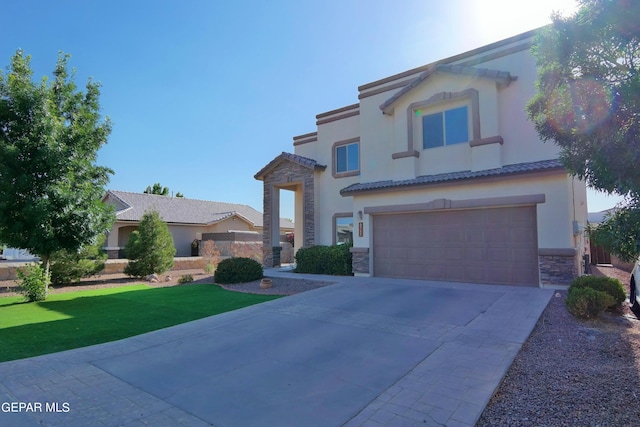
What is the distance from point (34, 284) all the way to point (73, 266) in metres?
4.19

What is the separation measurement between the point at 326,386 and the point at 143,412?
2135 millimetres

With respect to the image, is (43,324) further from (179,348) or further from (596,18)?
(596,18)

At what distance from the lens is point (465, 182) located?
12.5 m

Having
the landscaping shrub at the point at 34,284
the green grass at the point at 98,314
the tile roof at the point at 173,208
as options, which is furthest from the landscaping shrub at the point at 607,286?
the tile roof at the point at 173,208

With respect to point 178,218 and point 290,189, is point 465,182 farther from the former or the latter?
point 178,218

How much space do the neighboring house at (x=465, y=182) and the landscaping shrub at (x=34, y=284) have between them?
431 inches

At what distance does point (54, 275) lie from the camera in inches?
576

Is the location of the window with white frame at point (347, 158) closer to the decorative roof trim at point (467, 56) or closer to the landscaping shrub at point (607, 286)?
the decorative roof trim at point (467, 56)

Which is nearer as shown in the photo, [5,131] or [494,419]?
[494,419]

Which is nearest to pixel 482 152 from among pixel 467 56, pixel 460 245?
pixel 460 245

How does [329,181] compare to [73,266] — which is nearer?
[73,266]

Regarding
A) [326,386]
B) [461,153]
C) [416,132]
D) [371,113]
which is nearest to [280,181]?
[371,113]

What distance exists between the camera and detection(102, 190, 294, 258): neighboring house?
90.4 ft

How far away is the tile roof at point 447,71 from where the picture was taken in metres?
12.9
